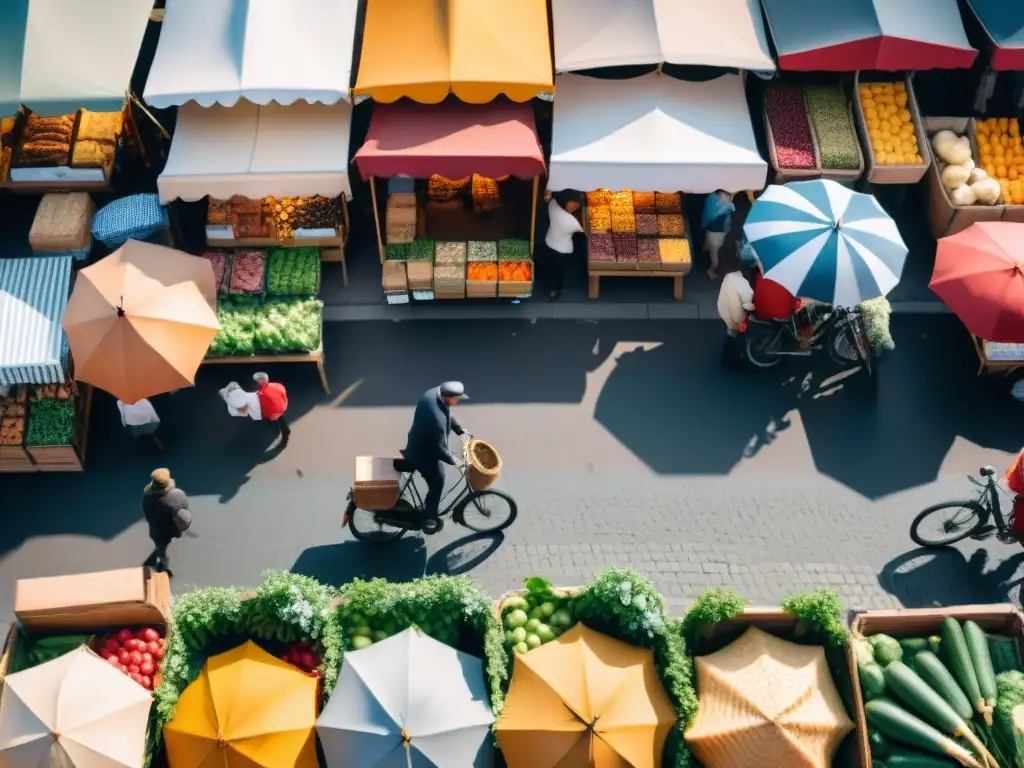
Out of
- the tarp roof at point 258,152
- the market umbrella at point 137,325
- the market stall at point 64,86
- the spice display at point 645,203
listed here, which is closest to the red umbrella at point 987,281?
the spice display at point 645,203

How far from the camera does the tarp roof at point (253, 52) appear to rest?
11.7 metres

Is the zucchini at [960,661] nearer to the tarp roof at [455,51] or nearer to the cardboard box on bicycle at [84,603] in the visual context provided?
the cardboard box on bicycle at [84,603]

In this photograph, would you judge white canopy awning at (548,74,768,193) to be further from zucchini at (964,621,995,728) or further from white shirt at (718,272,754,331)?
zucchini at (964,621,995,728)

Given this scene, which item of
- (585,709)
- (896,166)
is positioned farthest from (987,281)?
(585,709)

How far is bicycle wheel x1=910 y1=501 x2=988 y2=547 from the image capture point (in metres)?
9.91

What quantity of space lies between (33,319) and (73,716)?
4.94 metres

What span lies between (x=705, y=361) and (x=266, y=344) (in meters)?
5.58

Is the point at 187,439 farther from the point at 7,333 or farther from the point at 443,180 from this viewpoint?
the point at 443,180

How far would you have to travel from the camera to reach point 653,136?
1193 centimetres

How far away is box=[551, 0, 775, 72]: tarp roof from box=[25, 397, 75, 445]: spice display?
7.51 m

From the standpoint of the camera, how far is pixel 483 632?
8.76 metres

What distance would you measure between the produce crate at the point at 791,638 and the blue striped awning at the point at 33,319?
25.4 ft

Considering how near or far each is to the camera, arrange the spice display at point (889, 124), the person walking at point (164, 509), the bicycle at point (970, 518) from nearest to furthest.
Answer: the person walking at point (164, 509) → the bicycle at point (970, 518) → the spice display at point (889, 124)

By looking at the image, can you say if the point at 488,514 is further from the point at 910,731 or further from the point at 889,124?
the point at 889,124
